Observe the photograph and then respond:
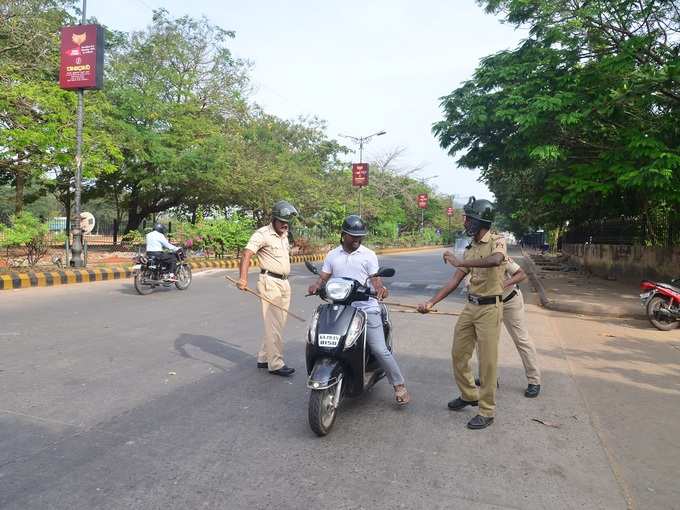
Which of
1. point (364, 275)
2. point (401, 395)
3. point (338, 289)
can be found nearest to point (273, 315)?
point (364, 275)

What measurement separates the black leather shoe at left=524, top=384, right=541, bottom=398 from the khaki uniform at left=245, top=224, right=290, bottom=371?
2.27m

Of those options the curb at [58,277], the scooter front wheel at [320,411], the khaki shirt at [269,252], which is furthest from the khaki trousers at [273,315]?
the curb at [58,277]

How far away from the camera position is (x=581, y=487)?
2.99 meters

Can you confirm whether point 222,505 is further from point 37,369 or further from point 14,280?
point 14,280

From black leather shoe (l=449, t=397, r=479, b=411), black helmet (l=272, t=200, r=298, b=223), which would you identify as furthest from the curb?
black leather shoe (l=449, t=397, r=479, b=411)

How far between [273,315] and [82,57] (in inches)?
468

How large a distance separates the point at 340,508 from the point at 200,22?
25767mm

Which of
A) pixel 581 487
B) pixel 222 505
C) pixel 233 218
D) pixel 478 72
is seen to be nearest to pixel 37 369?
pixel 222 505

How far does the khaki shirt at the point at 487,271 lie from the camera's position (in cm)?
384

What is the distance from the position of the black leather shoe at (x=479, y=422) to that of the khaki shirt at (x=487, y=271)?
90 centimetres

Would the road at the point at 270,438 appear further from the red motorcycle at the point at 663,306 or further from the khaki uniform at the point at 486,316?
the red motorcycle at the point at 663,306

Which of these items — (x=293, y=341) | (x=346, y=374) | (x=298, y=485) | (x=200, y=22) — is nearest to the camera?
(x=298, y=485)

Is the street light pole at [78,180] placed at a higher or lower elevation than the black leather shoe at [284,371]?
higher

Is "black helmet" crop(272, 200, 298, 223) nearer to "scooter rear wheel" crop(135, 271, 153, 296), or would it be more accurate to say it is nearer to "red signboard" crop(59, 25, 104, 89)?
"scooter rear wheel" crop(135, 271, 153, 296)
